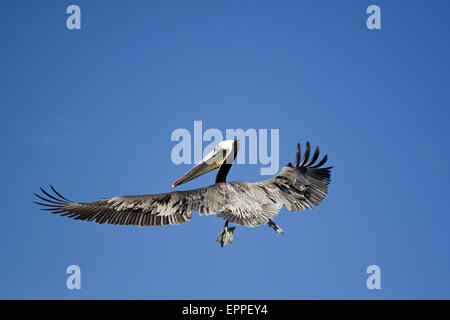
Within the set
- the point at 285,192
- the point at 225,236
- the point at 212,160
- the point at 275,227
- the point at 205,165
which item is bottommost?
the point at 225,236

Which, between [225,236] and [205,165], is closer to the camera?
[225,236]

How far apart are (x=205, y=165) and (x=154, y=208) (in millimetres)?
2547

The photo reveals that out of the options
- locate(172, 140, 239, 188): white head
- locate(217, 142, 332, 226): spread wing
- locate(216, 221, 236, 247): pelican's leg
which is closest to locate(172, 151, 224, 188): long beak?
locate(172, 140, 239, 188): white head

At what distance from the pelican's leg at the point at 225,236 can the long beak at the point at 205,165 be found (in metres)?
2.35

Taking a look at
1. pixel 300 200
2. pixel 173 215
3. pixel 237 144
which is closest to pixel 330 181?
pixel 300 200

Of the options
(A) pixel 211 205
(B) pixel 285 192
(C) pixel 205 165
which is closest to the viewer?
(A) pixel 211 205

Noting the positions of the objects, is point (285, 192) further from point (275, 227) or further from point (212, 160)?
point (212, 160)

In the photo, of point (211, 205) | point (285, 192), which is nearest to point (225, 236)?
point (211, 205)

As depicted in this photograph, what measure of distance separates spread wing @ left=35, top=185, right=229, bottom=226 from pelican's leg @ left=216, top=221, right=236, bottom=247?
0.71 meters

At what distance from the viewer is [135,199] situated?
13258 millimetres

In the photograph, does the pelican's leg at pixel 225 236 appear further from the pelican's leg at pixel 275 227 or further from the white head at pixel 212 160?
the white head at pixel 212 160

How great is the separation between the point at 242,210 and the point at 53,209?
4.88 m

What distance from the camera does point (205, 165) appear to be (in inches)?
592

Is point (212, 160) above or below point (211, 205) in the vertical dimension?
above
